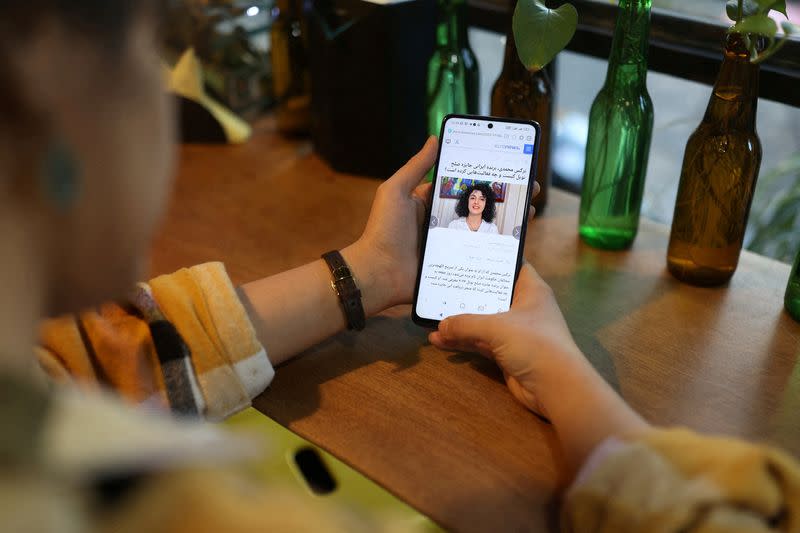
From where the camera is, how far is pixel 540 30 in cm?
88

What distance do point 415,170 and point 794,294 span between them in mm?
471

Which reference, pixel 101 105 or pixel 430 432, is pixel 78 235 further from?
pixel 430 432

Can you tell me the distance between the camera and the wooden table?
0.68m

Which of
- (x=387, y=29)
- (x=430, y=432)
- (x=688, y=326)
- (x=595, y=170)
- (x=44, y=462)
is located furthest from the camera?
(x=387, y=29)

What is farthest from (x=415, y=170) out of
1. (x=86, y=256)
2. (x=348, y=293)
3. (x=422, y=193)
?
(x=86, y=256)

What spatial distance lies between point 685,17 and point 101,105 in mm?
926

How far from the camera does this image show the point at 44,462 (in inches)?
14.5

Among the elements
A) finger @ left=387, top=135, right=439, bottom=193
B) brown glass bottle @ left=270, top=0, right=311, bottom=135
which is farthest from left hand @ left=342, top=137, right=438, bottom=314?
brown glass bottle @ left=270, top=0, right=311, bottom=135

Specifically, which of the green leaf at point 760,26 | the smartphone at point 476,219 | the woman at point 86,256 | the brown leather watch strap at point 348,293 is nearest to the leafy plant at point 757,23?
the green leaf at point 760,26

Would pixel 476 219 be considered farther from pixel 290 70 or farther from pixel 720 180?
pixel 290 70

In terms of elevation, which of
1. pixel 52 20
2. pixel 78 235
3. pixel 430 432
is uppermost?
pixel 52 20

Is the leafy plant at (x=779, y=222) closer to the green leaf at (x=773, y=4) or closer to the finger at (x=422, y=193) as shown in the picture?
the green leaf at (x=773, y=4)

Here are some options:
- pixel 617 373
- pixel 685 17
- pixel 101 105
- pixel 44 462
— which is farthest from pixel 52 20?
pixel 685 17

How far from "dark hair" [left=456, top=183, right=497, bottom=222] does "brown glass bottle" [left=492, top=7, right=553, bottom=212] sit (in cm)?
19
